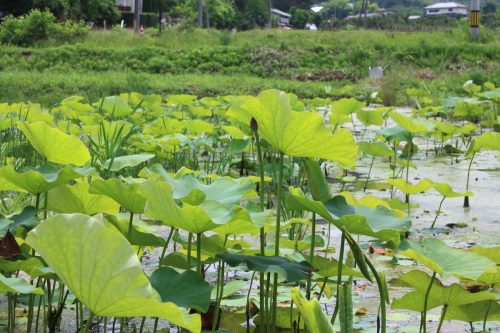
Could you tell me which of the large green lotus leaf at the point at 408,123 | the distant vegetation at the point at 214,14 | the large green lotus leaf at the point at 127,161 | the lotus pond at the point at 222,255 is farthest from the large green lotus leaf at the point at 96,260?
the distant vegetation at the point at 214,14

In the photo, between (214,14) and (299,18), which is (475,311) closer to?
(214,14)

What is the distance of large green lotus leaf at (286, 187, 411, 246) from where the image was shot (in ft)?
3.07

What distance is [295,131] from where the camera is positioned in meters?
1.06

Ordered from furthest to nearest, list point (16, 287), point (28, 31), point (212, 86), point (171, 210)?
point (28, 31) → point (212, 86) → point (171, 210) → point (16, 287)

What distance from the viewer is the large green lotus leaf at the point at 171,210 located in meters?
0.88

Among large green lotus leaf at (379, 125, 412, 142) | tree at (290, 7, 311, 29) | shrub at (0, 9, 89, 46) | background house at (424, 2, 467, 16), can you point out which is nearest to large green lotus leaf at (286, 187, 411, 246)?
large green lotus leaf at (379, 125, 412, 142)

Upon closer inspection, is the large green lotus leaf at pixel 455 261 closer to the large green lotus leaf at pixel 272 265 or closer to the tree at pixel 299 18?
the large green lotus leaf at pixel 272 265

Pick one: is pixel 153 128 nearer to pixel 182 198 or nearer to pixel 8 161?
pixel 8 161

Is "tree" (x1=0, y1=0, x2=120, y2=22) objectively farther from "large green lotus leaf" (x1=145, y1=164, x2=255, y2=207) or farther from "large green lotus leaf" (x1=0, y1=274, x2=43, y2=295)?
"large green lotus leaf" (x1=0, y1=274, x2=43, y2=295)

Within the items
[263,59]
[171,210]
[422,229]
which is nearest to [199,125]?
[422,229]

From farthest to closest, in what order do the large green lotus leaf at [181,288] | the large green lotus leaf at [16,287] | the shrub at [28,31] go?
the shrub at [28,31]
the large green lotus leaf at [181,288]
the large green lotus leaf at [16,287]

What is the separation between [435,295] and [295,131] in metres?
0.29

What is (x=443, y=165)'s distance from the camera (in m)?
3.40

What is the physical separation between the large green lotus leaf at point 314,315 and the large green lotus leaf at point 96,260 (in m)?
0.13
